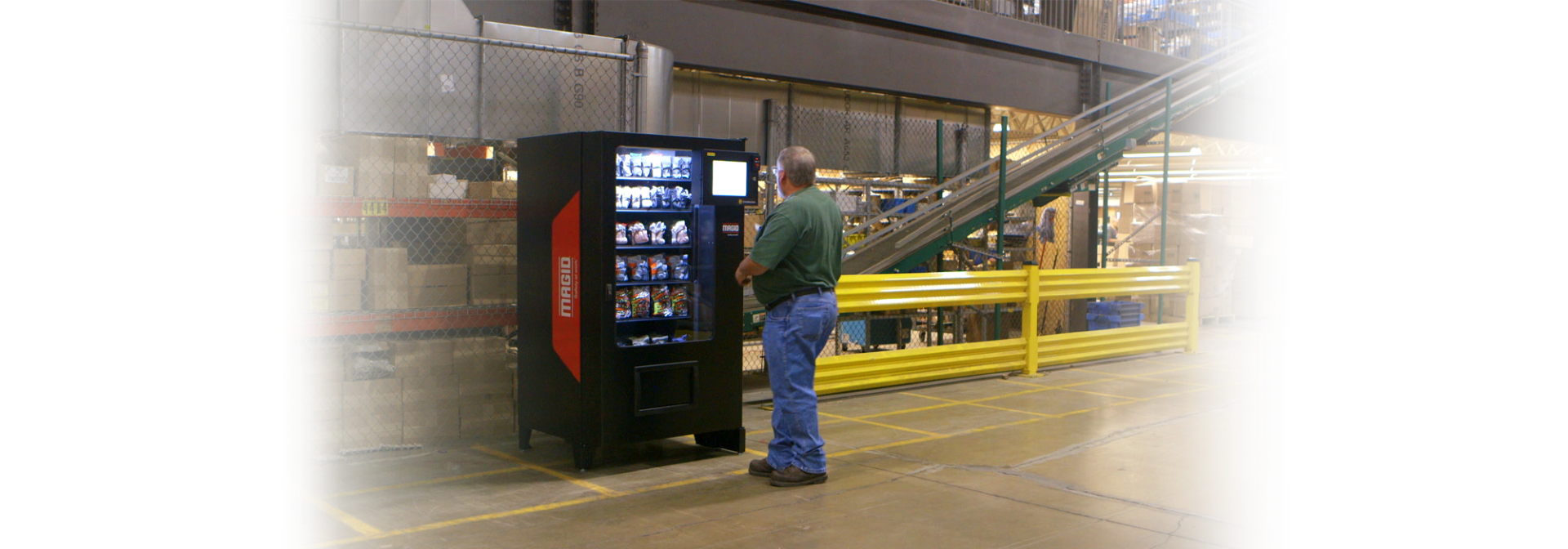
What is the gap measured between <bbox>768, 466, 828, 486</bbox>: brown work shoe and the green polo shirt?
982 mm

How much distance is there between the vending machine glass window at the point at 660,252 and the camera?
6422mm

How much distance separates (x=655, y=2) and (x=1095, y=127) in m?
6.49

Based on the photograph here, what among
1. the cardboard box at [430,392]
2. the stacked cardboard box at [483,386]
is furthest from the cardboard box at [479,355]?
the cardboard box at [430,392]

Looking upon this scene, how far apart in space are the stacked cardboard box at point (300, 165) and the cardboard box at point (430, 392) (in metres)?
1.42

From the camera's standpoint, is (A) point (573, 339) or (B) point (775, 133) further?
(B) point (775, 133)

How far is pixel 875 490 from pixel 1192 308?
27.7 feet

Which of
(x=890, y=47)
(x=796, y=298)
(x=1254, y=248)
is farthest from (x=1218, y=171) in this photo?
(x=796, y=298)

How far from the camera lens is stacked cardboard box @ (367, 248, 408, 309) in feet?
22.7

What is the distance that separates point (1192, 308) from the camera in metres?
12.9

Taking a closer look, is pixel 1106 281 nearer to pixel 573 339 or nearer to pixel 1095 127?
pixel 1095 127

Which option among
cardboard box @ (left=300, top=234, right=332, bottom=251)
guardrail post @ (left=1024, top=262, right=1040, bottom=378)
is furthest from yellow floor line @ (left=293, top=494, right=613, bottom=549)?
guardrail post @ (left=1024, top=262, right=1040, bottom=378)

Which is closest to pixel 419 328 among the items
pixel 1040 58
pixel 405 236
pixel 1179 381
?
pixel 405 236

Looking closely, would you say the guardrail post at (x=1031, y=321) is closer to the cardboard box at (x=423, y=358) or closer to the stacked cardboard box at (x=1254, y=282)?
the cardboard box at (x=423, y=358)

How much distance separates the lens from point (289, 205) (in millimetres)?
6469
